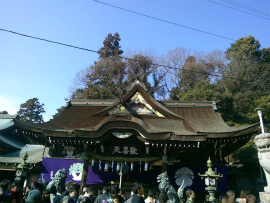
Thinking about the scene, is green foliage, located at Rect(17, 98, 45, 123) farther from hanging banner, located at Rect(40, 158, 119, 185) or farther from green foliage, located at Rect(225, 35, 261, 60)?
green foliage, located at Rect(225, 35, 261, 60)

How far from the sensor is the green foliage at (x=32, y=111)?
32.5 m

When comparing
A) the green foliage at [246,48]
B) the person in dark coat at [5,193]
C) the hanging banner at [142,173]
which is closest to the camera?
the person in dark coat at [5,193]

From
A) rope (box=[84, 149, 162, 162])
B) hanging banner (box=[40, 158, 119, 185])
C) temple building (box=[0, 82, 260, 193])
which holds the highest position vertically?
temple building (box=[0, 82, 260, 193])

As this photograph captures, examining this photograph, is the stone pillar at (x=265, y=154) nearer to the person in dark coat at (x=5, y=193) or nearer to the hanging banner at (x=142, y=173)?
the hanging banner at (x=142, y=173)

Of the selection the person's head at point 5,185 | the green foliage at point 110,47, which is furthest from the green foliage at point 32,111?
the person's head at point 5,185

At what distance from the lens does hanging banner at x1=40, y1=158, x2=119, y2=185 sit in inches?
401

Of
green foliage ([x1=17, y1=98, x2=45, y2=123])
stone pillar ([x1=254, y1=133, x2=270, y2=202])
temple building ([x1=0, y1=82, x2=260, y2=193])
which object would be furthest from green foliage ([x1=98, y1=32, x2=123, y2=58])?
stone pillar ([x1=254, y1=133, x2=270, y2=202])

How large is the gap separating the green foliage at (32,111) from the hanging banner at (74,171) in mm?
24181

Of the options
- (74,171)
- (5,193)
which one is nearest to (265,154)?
(5,193)

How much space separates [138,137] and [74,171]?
4006 mm

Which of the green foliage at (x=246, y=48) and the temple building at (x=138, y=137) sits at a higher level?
the green foliage at (x=246, y=48)

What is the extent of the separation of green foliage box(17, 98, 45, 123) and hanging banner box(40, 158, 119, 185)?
24.2m

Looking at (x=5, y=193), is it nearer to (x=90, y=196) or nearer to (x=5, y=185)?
(x=5, y=185)

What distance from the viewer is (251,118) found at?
20.7m
